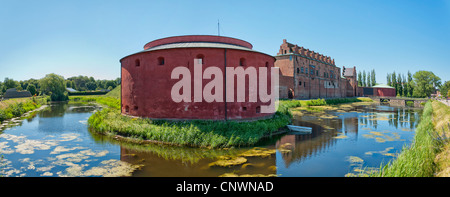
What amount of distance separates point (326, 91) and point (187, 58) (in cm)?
3510

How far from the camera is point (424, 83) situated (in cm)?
4922

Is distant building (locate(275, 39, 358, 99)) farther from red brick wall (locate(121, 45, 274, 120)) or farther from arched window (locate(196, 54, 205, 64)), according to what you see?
arched window (locate(196, 54, 205, 64))

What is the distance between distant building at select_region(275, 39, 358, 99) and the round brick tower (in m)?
17.4

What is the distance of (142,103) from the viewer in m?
11.9

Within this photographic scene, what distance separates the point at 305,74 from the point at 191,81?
26856mm

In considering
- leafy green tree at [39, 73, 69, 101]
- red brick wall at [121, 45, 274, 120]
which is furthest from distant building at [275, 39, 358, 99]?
leafy green tree at [39, 73, 69, 101]

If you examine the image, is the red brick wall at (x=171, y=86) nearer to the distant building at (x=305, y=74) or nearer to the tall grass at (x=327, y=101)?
the distant building at (x=305, y=74)

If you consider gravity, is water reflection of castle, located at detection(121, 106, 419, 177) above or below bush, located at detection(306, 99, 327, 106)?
below

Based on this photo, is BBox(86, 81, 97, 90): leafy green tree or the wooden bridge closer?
the wooden bridge

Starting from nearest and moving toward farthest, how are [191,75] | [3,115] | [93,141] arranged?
[93,141] → [191,75] → [3,115]

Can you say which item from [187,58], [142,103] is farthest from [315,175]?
[142,103]

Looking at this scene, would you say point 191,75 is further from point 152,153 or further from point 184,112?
point 152,153

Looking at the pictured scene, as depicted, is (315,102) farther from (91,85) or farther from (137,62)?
(91,85)

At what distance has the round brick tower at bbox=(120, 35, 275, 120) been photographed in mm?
10945
